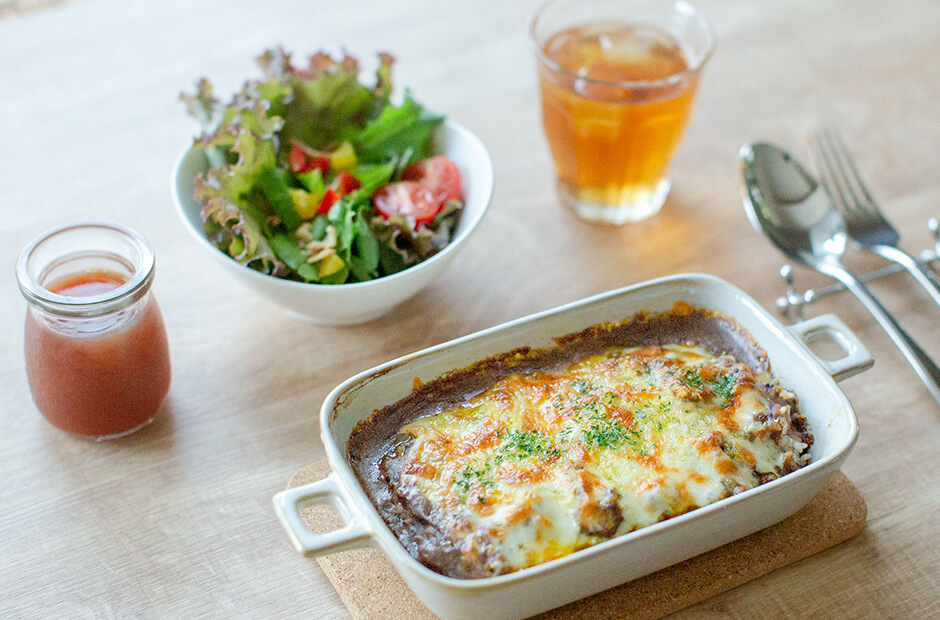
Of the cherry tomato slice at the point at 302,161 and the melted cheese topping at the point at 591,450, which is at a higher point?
the cherry tomato slice at the point at 302,161

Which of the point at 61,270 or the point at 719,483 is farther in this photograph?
the point at 61,270

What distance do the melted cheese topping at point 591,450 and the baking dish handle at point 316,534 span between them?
0.33 ft

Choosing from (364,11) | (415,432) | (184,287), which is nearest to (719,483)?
(415,432)

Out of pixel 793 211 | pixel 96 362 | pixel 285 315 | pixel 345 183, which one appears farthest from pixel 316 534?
pixel 793 211

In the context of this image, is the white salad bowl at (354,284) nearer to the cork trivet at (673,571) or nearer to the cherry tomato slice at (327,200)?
Answer: the cherry tomato slice at (327,200)

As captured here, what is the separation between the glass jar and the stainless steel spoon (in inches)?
47.1

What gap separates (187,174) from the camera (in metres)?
1.66

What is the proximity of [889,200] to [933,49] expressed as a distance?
0.71 m

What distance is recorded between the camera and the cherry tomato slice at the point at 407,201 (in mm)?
1636

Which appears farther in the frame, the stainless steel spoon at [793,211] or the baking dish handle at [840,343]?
the stainless steel spoon at [793,211]

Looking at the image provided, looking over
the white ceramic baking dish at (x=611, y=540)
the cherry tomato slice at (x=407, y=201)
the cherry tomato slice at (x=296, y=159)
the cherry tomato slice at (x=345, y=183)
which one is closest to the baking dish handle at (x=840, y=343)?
the white ceramic baking dish at (x=611, y=540)

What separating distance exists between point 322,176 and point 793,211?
0.96 meters

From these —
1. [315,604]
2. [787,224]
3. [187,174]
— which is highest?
[187,174]

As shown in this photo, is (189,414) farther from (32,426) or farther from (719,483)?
(719,483)
